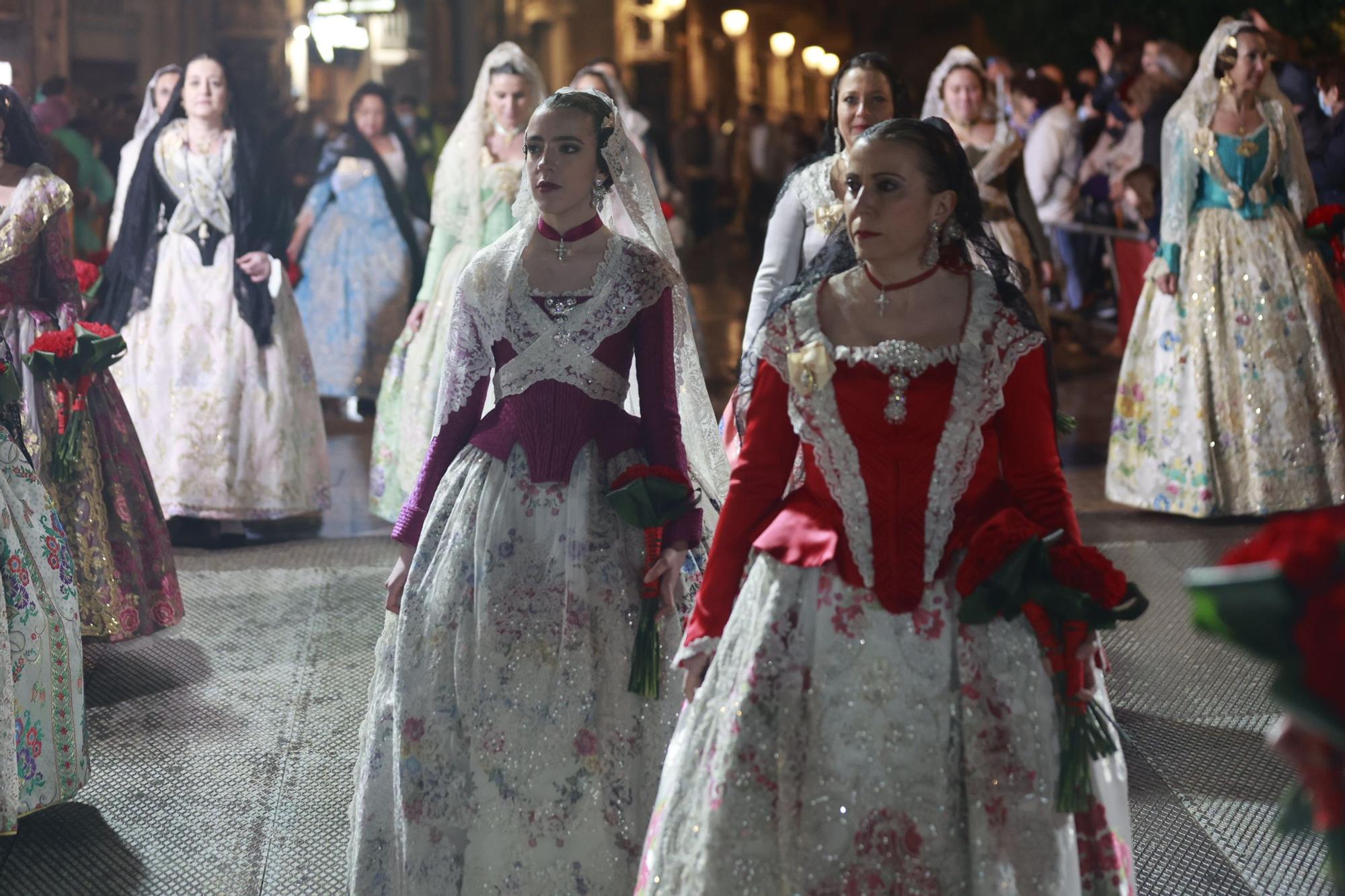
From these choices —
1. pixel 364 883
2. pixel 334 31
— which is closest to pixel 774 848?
pixel 364 883

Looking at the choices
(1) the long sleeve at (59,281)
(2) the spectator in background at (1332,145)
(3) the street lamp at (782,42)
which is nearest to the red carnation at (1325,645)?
(1) the long sleeve at (59,281)

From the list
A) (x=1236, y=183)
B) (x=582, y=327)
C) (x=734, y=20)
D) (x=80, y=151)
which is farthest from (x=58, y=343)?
(x=734, y=20)

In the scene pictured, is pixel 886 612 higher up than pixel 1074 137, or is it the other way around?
pixel 1074 137

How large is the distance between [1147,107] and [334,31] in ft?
17.6

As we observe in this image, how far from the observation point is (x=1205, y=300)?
6477mm

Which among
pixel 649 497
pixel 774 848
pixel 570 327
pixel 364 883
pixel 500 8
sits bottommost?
pixel 364 883

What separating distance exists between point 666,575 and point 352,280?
7052 mm

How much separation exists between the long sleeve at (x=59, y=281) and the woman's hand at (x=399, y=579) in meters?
2.31

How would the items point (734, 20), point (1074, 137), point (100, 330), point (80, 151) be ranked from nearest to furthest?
point (100, 330) < point (80, 151) < point (1074, 137) < point (734, 20)

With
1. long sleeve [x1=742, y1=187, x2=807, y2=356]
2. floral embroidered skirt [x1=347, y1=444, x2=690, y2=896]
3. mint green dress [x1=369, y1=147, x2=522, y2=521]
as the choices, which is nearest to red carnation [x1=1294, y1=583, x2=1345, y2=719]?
floral embroidered skirt [x1=347, y1=444, x2=690, y2=896]

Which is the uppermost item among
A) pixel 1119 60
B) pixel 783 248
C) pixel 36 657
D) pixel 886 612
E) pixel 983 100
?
pixel 1119 60

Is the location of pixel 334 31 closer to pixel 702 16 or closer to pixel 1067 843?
pixel 1067 843

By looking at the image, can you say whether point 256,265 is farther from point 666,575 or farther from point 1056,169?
point 1056,169

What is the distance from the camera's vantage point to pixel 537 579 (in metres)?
3.25
